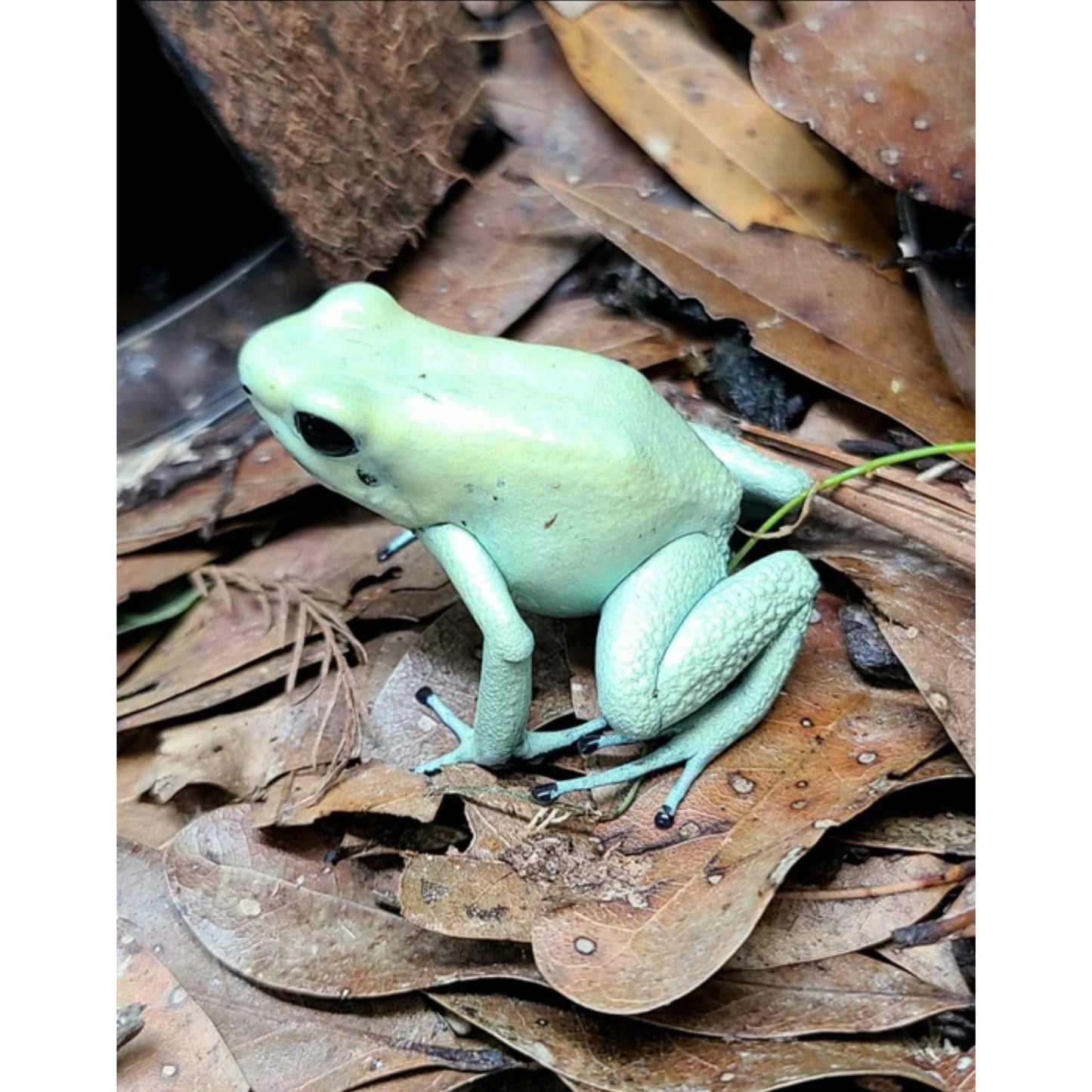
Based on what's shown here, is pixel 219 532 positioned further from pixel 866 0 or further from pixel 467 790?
pixel 866 0

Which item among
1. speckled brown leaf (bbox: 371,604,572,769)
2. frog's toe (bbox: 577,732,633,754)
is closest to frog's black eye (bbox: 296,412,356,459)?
speckled brown leaf (bbox: 371,604,572,769)

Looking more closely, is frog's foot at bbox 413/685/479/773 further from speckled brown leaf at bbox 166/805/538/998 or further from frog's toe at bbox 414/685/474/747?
speckled brown leaf at bbox 166/805/538/998

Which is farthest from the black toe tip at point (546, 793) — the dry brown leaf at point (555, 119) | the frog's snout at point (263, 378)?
the dry brown leaf at point (555, 119)

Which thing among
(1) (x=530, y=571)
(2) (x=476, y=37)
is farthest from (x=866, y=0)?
(1) (x=530, y=571)

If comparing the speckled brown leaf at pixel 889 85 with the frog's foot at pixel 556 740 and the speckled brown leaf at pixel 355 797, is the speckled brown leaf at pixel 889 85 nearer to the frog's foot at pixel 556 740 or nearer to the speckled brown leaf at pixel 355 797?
the frog's foot at pixel 556 740

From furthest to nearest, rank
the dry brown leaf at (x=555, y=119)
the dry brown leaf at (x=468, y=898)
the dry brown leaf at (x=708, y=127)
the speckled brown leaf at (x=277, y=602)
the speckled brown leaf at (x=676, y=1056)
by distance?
the dry brown leaf at (x=555, y=119)
the dry brown leaf at (x=708, y=127)
the speckled brown leaf at (x=277, y=602)
the dry brown leaf at (x=468, y=898)
the speckled brown leaf at (x=676, y=1056)
